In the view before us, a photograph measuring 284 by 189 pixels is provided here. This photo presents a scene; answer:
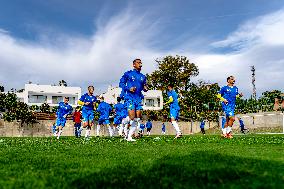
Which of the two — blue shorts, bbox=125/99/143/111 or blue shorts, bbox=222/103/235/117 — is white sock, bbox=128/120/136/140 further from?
blue shorts, bbox=222/103/235/117

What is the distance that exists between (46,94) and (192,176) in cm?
8188

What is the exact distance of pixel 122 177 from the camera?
416 cm

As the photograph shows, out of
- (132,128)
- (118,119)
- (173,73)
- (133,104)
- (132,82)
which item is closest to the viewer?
(132,128)

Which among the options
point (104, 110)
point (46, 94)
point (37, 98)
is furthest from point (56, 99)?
point (104, 110)

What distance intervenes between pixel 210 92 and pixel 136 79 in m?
57.2

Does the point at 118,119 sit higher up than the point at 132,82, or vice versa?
the point at 132,82

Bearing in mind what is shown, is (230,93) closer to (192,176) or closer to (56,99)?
(192,176)

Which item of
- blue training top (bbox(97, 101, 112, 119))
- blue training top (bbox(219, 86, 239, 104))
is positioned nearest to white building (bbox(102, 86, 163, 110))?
blue training top (bbox(97, 101, 112, 119))

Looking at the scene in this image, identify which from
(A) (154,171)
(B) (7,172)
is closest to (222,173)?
(A) (154,171)

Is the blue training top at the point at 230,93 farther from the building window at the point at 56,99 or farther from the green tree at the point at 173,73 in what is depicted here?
the building window at the point at 56,99

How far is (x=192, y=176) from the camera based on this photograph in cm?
416

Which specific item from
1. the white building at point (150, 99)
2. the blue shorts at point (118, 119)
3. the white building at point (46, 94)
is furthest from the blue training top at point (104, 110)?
the white building at point (150, 99)

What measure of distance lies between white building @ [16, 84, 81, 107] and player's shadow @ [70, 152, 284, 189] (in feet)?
253

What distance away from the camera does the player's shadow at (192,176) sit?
370 cm
